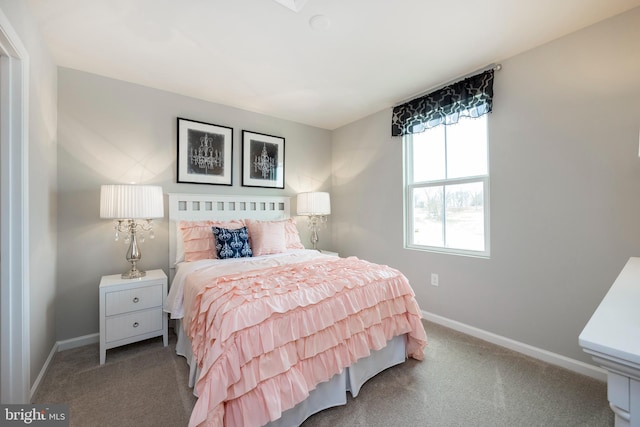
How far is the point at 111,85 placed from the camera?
2561mm

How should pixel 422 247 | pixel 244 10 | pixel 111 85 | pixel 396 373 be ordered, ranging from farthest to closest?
1. pixel 422 247
2. pixel 111 85
3. pixel 396 373
4. pixel 244 10

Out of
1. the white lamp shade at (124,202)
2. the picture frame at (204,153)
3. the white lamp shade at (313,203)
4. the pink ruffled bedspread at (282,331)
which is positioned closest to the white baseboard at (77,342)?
the white lamp shade at (124,202)

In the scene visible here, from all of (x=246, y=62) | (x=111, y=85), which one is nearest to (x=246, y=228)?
(x=246, y=62)

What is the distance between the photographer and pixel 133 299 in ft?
7.23

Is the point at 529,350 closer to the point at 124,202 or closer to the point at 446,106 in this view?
the point at 446,106

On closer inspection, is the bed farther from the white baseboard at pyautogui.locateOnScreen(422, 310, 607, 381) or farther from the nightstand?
the white baseboard at pyautogui.locateOnScreen(422, 310, 607, 381)

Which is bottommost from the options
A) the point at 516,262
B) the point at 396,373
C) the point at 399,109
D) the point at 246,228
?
the point at 396,373

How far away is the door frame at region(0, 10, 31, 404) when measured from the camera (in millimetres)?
1456

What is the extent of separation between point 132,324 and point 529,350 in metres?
3.31

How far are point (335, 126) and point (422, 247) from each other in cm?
224

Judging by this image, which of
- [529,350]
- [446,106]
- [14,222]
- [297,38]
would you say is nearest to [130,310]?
[14,222]

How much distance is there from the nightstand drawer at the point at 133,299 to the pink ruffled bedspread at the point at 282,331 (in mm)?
807

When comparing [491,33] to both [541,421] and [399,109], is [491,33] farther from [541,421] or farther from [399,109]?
[541,421]

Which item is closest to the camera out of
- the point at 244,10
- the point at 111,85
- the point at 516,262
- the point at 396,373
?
the point at 244,10
